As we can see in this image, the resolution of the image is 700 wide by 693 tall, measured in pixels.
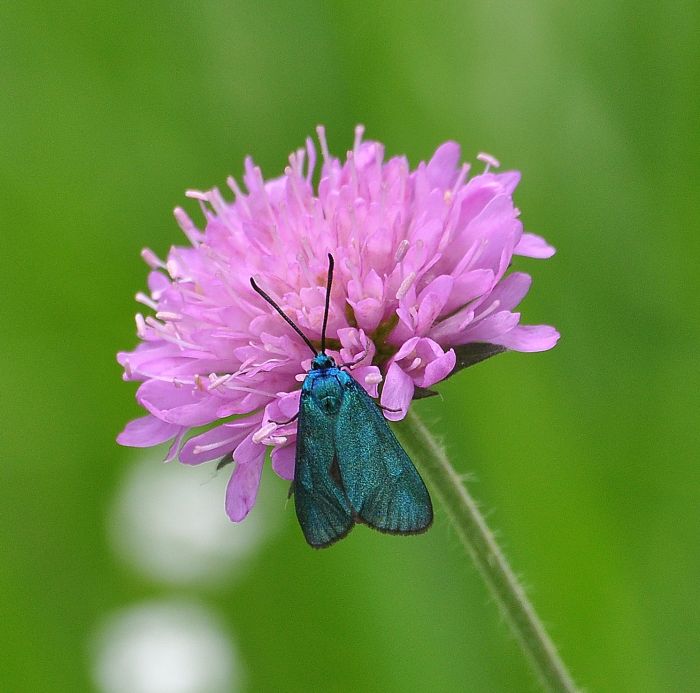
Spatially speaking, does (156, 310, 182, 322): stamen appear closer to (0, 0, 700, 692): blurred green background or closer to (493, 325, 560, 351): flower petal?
(493, 325, 560, 351): flower petal

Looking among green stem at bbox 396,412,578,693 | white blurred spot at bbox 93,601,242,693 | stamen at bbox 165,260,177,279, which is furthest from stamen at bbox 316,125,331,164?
white blurred spot at bbox 93,601,242,693

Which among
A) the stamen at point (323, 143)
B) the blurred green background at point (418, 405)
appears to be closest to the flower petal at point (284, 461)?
the stamen at point (323, 143)

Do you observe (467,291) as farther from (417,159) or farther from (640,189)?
(417,159)

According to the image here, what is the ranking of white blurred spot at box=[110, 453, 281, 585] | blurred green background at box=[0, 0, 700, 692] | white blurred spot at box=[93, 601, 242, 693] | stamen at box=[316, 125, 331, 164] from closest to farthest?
1. stamen at box=[316, 125, 331, 164]
2. blurred green background at box=[0, 0, 700, 692]
3. white blurred spot at box=[93, 601, 242, 693]
4. white blurred spot at box=[110, 453, 281, 585]

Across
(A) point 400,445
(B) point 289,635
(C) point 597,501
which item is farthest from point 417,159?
(A) point 400,445

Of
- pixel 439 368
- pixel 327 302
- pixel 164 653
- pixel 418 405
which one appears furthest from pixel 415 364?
pixel 164 653

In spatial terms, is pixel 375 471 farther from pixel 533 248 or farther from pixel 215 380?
pixel 533 248
